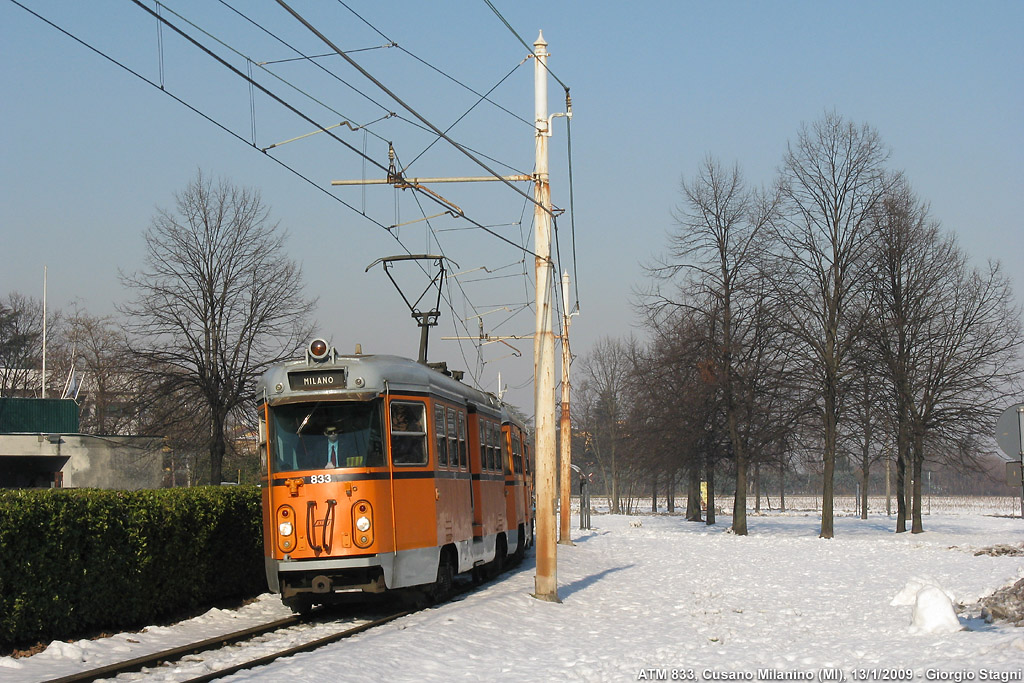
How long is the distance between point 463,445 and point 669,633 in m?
4.23

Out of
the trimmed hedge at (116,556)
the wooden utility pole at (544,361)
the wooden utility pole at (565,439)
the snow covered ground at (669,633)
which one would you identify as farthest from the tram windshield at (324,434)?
the wooden utility pole at (565,439)

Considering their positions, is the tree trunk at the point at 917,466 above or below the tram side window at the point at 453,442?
below

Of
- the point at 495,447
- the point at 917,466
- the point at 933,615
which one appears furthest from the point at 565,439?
the point at 933,615

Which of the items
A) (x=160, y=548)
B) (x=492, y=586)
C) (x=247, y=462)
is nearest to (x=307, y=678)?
(x=160, y=548)

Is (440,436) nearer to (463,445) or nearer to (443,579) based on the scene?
(463,445)

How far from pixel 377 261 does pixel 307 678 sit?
37.7ft

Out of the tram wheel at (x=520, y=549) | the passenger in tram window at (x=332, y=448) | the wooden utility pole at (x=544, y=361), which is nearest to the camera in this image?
the passenger in tram window at (x=332, y=448)

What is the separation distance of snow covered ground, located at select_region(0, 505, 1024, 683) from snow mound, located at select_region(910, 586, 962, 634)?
0.05 ft

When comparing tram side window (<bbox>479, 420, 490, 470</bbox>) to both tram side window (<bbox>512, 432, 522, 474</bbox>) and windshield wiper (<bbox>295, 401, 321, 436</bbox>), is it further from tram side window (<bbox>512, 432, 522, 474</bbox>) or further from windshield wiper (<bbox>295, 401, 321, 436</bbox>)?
windshield wiper (<bbox>295, 401, 321, 436</bbox>)

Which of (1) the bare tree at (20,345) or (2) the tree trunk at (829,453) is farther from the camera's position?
(1) the bare tree at (20,345)

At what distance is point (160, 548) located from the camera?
1250 centimetres

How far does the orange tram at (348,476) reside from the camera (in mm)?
12305

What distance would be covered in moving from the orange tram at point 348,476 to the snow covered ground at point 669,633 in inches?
33.6

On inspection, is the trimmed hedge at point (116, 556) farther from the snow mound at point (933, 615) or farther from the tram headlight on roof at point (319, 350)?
the snow mound at point (933, 615)
